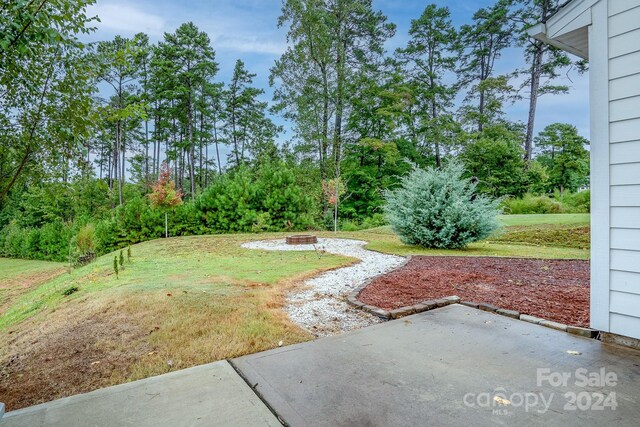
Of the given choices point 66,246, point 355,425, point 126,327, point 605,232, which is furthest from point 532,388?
point 66,246

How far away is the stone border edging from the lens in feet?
8.62

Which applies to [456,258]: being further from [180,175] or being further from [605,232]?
[180,175]

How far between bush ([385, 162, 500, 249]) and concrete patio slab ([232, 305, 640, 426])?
16.9 feet

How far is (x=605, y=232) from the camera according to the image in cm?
239

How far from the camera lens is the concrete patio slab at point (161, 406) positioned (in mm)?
1617

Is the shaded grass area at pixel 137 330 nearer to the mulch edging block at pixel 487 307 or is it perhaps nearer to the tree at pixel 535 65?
the mulch edging block at pixel 487 307

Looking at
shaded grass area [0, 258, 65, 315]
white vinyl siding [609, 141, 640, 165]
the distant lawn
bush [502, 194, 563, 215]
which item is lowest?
shaded grass area [0, 258, 65, 315]

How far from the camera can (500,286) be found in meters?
4.32

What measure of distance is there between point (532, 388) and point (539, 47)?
21902mm


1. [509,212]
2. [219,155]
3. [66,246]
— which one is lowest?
[66,246]

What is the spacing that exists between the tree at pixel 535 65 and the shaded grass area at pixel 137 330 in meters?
19.1

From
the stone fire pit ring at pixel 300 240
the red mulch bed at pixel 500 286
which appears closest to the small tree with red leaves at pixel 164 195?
the stone fire pit ring at pixel 300 240

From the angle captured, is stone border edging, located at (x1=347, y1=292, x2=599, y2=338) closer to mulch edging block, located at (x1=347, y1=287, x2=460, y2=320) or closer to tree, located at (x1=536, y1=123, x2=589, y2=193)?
mulch edging block, located at (x1=347, y1=287, x2=460, y2=320)

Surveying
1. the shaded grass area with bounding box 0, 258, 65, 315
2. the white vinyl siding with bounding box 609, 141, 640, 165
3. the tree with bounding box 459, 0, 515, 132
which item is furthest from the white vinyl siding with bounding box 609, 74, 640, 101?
the tree with bounding box 459, 0, 515, 132
